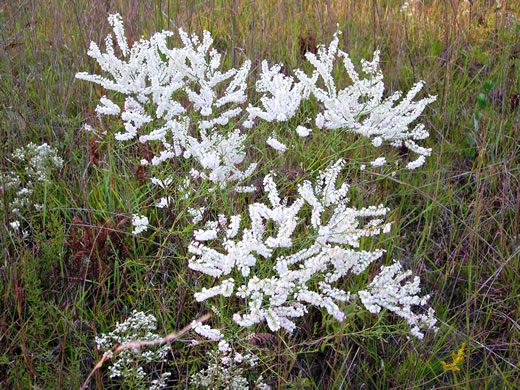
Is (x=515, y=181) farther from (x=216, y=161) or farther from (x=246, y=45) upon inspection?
(x=246, y=45)

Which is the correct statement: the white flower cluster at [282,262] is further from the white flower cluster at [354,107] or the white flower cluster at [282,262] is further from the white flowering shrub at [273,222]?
the white flower cluster at [354,107]

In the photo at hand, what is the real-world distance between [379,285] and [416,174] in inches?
48.4

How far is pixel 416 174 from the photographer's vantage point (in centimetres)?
269

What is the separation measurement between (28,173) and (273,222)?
1164 mm

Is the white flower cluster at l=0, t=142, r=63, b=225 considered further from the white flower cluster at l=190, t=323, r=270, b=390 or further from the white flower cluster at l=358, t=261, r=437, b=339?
the white flower cluster at l=358, t=261, r=437, b=339

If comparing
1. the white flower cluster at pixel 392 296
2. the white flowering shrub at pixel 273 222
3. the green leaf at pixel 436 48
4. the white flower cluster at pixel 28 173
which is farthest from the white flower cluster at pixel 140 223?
the green leaf at pixel 436 48

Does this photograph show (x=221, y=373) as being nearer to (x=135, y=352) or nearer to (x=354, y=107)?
(x=135, y=352)

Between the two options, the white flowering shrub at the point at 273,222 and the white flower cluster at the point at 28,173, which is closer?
the white flowering shrub at the point at 273,222

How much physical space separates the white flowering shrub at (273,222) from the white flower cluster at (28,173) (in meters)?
0.49

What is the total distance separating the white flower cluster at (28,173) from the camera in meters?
2.20

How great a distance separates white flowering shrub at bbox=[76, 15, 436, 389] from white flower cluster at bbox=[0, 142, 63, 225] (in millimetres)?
489

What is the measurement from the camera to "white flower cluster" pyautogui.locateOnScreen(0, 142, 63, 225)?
2195 mm

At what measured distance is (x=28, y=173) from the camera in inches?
89.2

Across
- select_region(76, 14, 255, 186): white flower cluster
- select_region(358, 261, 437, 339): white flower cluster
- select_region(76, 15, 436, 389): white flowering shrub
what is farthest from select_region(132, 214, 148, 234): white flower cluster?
select_region(358, 261, 437, 339): white flower cluster
